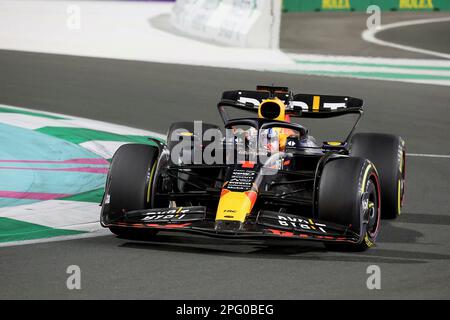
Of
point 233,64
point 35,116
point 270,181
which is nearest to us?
point 270,181

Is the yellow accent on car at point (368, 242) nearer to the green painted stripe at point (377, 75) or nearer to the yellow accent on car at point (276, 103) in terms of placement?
the yellow accent on car at point (276, 103)

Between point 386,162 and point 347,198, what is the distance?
4.79 ft

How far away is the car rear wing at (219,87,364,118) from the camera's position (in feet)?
32.8

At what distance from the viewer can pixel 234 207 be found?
27.0 feet

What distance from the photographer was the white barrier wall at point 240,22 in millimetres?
24672

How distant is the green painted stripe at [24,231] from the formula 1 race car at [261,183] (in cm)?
48

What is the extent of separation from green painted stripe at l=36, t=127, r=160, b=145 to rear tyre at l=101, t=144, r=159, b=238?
4.36 metres

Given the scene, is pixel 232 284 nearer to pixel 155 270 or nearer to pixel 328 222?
pixel 155 270

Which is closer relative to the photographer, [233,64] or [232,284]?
[232,284]

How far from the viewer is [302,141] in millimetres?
9273

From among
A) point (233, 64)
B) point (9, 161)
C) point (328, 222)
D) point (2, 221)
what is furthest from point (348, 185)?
point (233, 64)

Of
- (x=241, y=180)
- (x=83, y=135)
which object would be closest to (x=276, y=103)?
(x=241, y=180)

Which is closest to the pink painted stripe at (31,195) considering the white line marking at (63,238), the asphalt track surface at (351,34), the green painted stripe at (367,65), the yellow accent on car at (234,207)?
the white line marking at (63,238)

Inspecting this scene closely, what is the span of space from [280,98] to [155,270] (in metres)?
2.91
